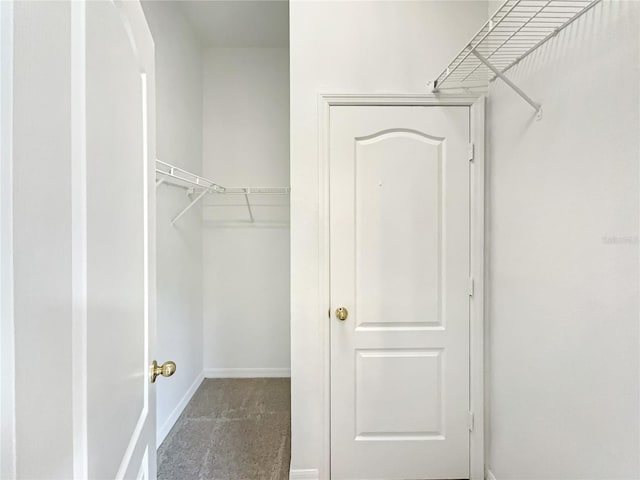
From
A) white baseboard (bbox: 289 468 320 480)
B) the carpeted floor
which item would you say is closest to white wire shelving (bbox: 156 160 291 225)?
the carpeted floor

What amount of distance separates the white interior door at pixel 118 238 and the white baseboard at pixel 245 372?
88.1 inches

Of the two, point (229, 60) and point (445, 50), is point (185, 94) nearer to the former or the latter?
point (229, 60)

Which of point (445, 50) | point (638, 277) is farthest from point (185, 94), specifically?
point (638, 277)

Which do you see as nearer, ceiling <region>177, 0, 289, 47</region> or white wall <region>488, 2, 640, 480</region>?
white wall <region>488, 2, 640, 480</region>

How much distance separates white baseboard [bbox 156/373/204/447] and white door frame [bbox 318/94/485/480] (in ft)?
3.66

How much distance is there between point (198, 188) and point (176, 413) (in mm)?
1756

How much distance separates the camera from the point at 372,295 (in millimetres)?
1791

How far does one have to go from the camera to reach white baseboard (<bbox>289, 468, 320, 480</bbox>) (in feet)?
5.73

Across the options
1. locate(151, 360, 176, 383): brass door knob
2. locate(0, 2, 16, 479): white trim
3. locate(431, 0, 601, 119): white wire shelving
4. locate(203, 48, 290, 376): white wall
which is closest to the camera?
locate(0, 2, 16, 479): white trim

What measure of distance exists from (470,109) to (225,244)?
7.46 ft

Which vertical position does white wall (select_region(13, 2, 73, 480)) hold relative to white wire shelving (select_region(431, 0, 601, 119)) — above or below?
below

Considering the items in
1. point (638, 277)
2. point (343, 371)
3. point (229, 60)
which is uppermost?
point (229, 60)

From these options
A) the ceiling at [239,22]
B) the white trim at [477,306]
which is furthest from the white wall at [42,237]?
the ceiling at [239,22]

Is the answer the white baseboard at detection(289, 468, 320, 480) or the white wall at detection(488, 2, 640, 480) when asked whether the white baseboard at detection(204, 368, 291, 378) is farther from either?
the white wall at detection(488, 2, 640, 480)
